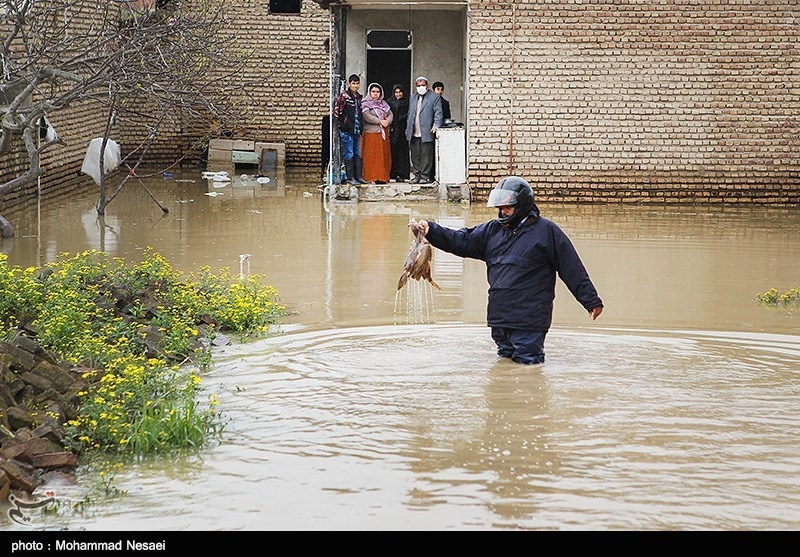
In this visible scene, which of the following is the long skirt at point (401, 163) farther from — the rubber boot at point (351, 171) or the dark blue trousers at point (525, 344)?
the dark blue trousers at point (525, 344)

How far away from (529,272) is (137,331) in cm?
Result: 290

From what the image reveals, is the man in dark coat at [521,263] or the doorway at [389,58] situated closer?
the man in dark coat at [521,263]

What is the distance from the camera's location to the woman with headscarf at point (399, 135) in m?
21.3

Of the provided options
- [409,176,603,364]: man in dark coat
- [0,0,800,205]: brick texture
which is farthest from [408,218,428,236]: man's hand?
[0,0,800,205]: brick texture

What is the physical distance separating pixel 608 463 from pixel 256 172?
2224cm

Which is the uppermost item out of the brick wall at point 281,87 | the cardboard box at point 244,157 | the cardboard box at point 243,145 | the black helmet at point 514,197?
the brick wall at point 281,87

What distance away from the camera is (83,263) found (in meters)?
11.5

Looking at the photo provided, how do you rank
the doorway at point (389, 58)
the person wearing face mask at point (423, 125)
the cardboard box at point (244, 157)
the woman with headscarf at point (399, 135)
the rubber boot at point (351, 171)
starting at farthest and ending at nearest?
the cardboard box at point (244, 157) → the doorway at point (389, 58) → the woman with headscarf at point (399, 135) → the rubber boot at point (351, 171) → the person wearing face mask at point (423, 125)

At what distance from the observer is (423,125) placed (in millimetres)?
20625

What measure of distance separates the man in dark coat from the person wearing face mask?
11768 mm

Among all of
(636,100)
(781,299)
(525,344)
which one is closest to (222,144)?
(636,100)

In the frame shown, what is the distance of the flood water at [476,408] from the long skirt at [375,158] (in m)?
Answer: 5.94

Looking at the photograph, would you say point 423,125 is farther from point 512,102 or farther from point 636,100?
point 636,100

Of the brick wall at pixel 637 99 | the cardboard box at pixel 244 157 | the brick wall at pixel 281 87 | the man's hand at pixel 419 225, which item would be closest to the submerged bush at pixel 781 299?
the man's hand at pixel 419 225
